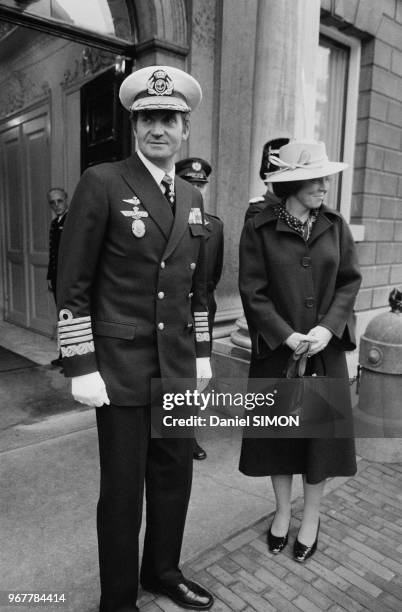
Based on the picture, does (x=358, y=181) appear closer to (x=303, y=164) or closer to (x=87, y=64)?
(x=87, y=64)

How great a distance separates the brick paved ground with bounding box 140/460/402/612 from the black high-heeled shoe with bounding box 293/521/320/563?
Answer: 29mm

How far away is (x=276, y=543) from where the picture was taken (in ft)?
8.91

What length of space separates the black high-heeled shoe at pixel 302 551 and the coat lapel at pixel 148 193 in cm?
172

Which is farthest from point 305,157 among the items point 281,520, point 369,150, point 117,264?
point 369,150

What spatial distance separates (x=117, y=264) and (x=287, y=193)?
1032mm

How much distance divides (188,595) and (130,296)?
1.32 metres

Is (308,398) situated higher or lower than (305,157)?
lower

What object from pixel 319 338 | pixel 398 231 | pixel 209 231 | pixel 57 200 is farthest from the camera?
pixel 398 231

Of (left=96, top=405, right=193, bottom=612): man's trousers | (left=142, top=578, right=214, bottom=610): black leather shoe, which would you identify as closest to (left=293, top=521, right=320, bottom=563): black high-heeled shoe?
(left=142, top=578, right=214, bottom=610): black leather shoe

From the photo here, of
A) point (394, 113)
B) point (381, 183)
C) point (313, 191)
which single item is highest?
point (394, 113)

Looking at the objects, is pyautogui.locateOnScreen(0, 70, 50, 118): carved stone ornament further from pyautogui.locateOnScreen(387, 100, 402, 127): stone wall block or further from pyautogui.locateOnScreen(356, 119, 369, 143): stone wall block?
pyautogui.locateOnScreen(387, 100, 402, 127): stone wall block

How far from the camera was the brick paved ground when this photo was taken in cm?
234

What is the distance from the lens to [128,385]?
2002 mm

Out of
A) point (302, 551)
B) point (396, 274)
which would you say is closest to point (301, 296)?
point (302, 551)
